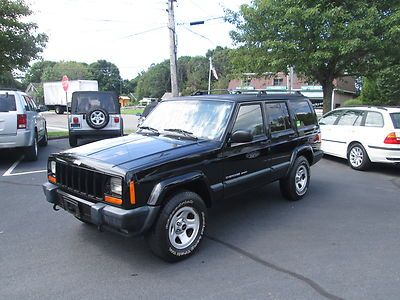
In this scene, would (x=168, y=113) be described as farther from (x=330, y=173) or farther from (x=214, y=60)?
(x=214, y=60)

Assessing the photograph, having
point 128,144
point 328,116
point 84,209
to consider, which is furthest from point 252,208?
point 328,116

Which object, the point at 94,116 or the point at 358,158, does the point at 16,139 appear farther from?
the point at 358,158

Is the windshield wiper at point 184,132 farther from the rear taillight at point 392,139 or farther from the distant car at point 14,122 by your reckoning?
the rear taillight at point 392,139

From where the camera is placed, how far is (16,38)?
42.0 feet

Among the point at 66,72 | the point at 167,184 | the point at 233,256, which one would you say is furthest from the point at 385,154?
the point at 66,72

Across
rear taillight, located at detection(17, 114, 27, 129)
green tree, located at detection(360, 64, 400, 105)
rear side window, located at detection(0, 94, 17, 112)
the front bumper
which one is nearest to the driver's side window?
the front bumper

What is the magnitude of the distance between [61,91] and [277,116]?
41358mm

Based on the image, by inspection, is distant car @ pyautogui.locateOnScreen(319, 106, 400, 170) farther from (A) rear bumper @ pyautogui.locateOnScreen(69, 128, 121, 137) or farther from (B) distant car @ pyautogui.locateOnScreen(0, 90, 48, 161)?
(B) distant car @ pyautogui.locateOnScreen(0, 90, 48, 161)

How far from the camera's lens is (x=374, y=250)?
4.26 m

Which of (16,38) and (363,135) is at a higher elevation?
(16,38)

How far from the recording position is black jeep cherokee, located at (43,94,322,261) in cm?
366

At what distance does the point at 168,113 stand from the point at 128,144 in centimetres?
111

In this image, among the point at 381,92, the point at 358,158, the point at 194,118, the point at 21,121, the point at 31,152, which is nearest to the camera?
the point at 194,118

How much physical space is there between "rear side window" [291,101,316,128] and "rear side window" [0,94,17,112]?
6.49 meters
